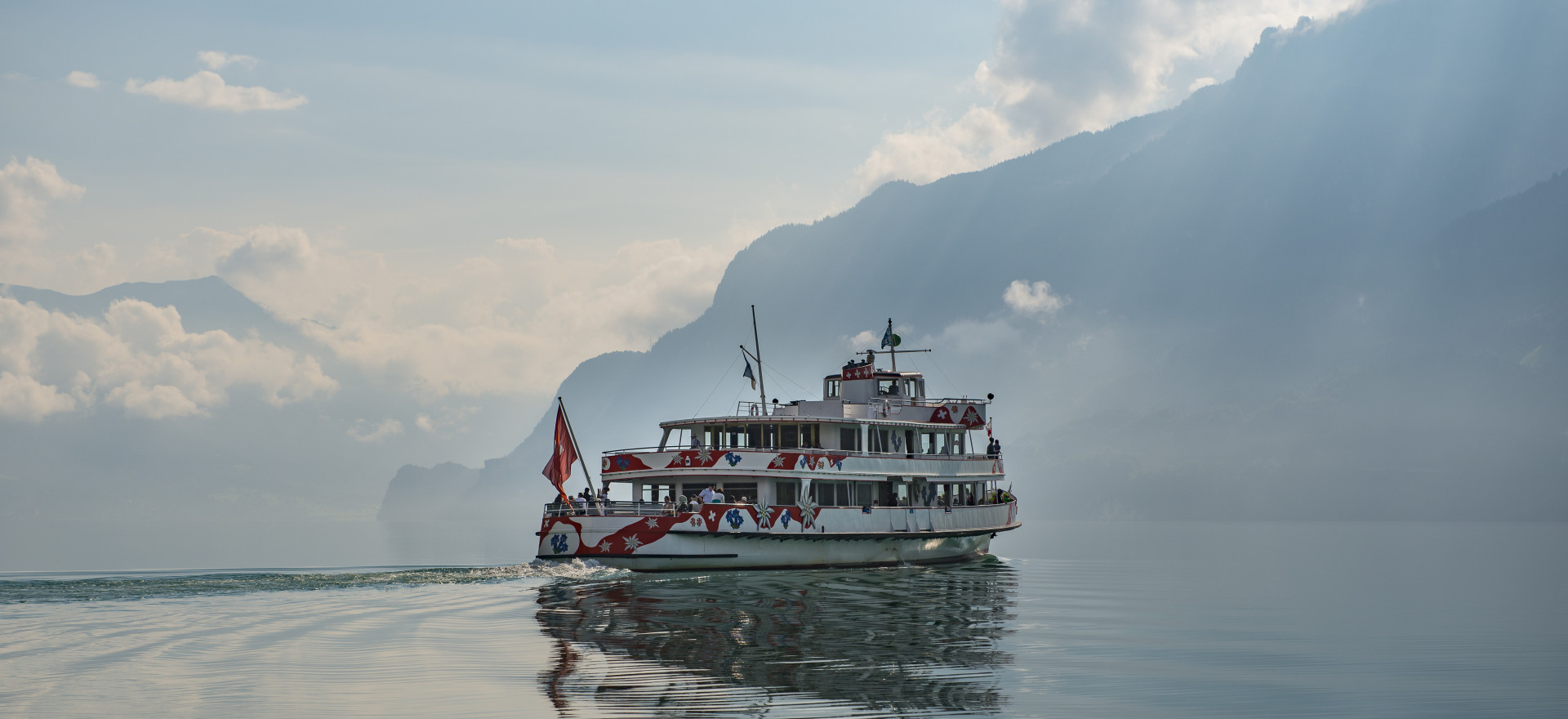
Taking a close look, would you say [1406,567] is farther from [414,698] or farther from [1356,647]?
[414,698]

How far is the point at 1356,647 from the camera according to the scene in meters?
27.4

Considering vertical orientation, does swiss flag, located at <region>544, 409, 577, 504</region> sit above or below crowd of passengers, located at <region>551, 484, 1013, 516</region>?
above

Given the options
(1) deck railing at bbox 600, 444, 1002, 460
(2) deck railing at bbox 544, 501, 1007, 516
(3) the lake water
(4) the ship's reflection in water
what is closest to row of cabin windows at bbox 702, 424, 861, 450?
(1) deck railing at bbox 600, 444, 1002, 460

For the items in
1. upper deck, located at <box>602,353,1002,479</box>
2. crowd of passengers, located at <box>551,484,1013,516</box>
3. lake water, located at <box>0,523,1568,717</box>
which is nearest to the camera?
lake water, located at <box>0,523,1568,717</box>

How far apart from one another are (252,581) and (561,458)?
9897mm

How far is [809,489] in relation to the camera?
4309cm

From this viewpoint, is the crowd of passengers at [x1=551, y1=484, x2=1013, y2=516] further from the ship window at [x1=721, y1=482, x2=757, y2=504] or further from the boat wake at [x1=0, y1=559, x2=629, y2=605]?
the boat wake at [x1=0, y1=559, x2=629, y2=605]

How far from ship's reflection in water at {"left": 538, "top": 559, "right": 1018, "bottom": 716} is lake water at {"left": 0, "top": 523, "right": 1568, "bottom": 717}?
0.09 m

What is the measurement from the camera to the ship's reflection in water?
18.0 metres

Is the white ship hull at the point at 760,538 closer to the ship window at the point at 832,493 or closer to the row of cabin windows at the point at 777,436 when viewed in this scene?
the ship window at the point at 832,493

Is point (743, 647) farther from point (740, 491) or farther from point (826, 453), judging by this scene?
point (826, 453)

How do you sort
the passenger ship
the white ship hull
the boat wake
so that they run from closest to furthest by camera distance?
the boat wake
the white ship hull
the passenger ship

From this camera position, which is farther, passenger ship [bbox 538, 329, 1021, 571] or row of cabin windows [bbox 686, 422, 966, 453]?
row of cabin windows [bbox 686, 422, 966, 453]

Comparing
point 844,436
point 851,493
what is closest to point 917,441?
point 844,436
